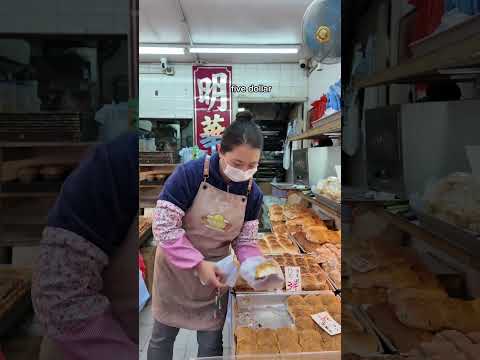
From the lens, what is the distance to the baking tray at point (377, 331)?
0.43 meters

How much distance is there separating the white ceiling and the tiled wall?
0.06 m

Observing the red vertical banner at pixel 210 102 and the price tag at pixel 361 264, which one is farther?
the red vertical banner at pixel 210 102

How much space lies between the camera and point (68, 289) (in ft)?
1.36

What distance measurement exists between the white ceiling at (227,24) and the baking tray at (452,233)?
131 cm

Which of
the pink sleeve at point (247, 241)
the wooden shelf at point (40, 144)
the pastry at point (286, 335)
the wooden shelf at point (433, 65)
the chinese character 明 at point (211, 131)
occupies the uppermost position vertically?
the chinese character 明 at point (211, 131)

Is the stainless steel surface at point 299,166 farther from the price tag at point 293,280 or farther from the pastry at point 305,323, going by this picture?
the pastry at point 305,323

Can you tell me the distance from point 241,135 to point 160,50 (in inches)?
34.0

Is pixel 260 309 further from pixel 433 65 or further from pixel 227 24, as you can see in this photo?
pixel 227 24

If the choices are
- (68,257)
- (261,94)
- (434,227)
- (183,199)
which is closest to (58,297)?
(68,257)

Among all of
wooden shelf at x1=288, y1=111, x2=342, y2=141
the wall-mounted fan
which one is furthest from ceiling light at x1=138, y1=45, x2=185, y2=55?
wooden shelf at x1=288, y1=111, x2=342, y2=141

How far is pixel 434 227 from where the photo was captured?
0.38m

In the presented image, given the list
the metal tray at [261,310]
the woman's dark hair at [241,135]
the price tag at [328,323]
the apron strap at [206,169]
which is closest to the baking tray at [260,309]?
the metal tray at [261,310]

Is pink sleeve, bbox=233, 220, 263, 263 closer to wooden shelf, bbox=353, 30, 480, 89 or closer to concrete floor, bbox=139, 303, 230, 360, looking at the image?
concrete floor, bbox=139, 303, 230, 360

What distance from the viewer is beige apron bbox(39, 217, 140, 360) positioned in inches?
17.3
